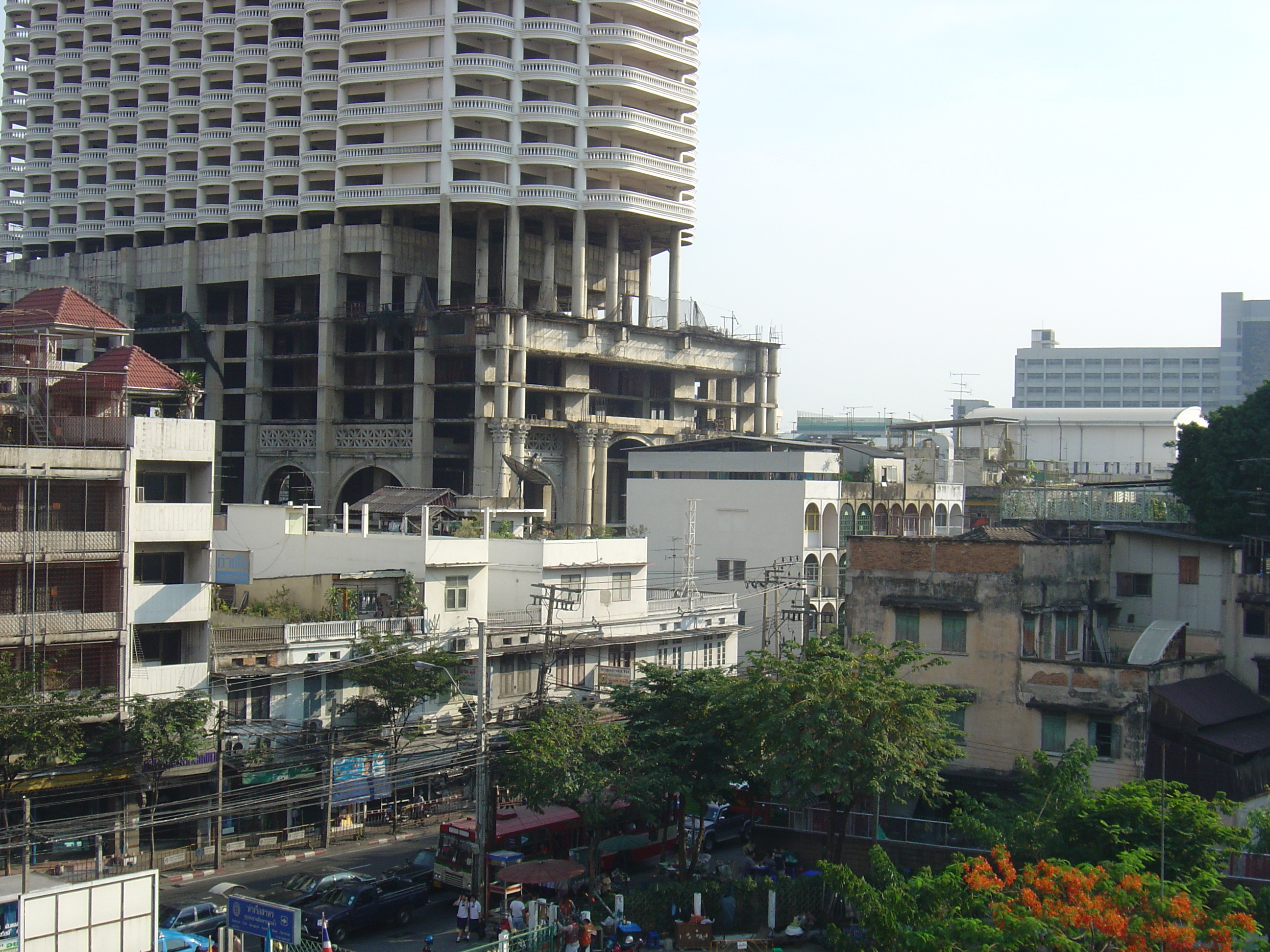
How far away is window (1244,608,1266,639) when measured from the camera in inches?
1779

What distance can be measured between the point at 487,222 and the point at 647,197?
1036 cm

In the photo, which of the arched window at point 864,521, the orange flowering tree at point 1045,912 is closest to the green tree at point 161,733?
the orange flowering tree at point 1045,912

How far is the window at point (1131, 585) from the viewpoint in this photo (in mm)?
47656

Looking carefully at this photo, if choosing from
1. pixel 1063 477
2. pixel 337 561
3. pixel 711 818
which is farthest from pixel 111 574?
pixel 1063 477

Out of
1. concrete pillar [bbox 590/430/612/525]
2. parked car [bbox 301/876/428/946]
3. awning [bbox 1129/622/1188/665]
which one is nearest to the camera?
parked car [bbox 301/876/428/946]

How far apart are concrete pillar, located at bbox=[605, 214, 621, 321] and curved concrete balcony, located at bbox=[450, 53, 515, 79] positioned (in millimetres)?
11716

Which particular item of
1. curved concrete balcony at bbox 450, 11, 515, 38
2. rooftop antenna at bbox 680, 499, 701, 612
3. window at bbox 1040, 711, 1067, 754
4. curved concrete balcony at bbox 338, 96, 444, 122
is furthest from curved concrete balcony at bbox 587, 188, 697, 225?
window at bbox 1040, 711, 1067, 754

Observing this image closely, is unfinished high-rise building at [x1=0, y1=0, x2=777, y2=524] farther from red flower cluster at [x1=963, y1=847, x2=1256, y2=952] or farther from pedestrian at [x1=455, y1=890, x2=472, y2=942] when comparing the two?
red flower cluster at [x1=963, y1=847, x2=1256, y2=952]

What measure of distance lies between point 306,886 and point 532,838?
7393 mm

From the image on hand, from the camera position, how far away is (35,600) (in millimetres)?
39531

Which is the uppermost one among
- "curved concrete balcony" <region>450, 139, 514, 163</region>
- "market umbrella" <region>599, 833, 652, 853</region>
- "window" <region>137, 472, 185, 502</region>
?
Answer: "curved concrete balcony" <region>450, 139, 514, 163</region>

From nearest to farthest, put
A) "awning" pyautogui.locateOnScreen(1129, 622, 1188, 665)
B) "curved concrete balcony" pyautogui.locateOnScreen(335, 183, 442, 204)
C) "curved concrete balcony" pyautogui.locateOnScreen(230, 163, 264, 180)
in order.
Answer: "awning" pyautogui.locateOnScreen(1129, 622, 1188, 665)
"curved concrete balcony" pyautogui.locateOnScreen(335, 183, 442, 204)
"curved concrete balcony" pyautogui.locateOnScreen(230, 163, 264, 180)

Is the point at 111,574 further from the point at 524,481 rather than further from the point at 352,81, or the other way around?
the point at 352,81

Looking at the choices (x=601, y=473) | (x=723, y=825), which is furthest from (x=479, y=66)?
(x=723, y=825)
